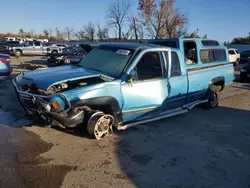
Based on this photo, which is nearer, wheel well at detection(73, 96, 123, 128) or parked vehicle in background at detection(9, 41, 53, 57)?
wheel well at detection(73, 96, 123, 128)

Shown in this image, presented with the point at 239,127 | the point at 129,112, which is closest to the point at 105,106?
the point at 129,112

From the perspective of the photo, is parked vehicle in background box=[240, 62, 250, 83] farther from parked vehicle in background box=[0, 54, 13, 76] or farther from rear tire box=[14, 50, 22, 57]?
→ rear tire box=[14, 50, 22, 57]

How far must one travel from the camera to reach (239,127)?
5688 mm

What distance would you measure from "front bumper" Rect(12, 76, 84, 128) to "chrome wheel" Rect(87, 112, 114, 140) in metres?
0.20

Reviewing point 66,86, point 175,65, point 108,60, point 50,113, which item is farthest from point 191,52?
point 50,113

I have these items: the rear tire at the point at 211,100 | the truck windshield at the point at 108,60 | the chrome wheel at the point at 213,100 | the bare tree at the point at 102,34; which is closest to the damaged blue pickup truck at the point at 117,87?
the truck windshield at the point at 108,60

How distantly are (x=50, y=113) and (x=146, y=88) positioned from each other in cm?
197

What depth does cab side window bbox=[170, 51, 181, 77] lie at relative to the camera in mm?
5598

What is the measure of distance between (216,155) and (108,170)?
1874 mm

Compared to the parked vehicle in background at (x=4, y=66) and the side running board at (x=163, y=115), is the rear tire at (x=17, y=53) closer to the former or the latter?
the parked vehicle in background at (x=4, y=66)

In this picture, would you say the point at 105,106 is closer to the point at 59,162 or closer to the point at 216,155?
the point at 59,162

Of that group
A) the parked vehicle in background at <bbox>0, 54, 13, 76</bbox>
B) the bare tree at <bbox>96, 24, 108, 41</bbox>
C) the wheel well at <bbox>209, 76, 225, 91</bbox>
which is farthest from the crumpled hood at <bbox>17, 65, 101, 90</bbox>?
the bare tree at <bbox>96, 24, 108, 41</bbox>

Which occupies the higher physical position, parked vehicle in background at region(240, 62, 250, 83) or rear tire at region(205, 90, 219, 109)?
parked vehicle in background at region(240, 62, 250, 83)

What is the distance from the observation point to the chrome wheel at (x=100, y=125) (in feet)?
14.6
